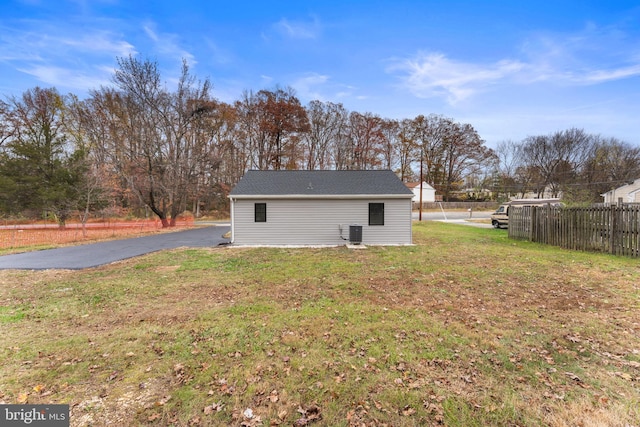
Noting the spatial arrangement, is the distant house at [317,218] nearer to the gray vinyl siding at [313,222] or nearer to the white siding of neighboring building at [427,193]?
the gray vinyl siding at [313,222]

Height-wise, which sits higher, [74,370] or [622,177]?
[622,177]

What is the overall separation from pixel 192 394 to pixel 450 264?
732 cm

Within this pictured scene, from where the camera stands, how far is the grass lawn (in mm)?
2311

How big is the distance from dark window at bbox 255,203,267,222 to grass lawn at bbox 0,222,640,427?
5655mm

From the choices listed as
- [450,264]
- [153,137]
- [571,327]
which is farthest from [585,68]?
[153,137]

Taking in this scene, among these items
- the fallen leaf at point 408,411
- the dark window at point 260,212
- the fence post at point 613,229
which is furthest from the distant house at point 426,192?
the fallen leaf at point 408,411

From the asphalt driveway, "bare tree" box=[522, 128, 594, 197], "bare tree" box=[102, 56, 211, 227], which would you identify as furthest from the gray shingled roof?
"bare tree" box=[522, 128, 594, 197]

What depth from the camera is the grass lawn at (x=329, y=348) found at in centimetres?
231

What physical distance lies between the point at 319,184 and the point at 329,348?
995 centimetres

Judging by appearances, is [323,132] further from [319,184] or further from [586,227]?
[586,227]

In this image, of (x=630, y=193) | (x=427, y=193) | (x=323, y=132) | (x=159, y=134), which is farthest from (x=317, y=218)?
(x=427, y=193)

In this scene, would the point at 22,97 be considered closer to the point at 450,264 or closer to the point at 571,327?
the point at 450,264

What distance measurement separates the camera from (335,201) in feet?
39.6

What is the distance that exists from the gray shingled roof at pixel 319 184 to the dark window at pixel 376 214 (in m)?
0.62
